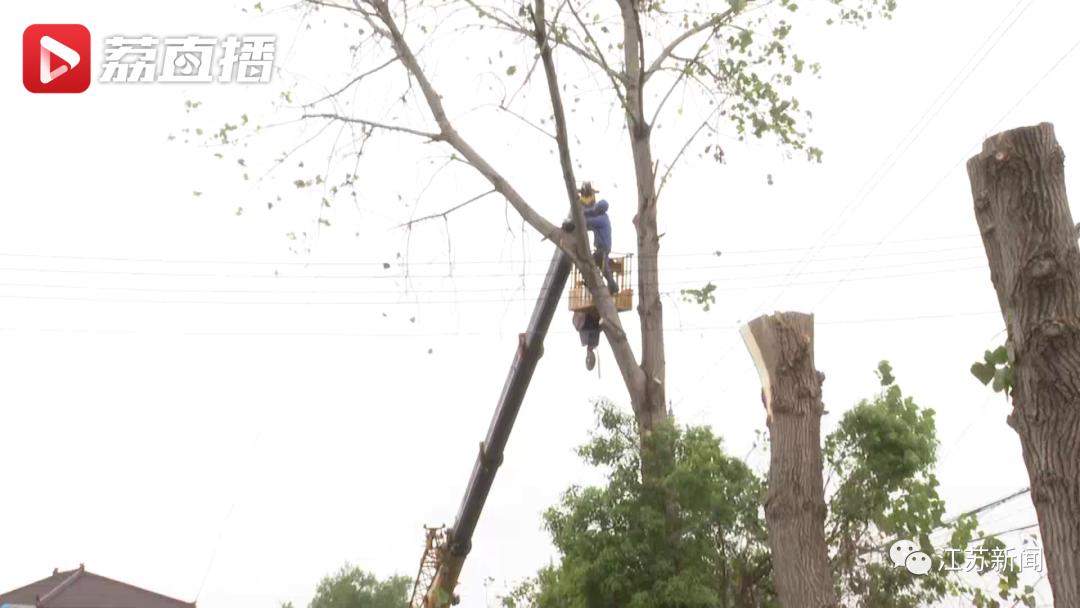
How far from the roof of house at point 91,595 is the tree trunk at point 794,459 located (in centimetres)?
2131

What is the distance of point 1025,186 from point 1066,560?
5.03ft

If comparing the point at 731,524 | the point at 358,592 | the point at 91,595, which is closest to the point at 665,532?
the point at 731,524

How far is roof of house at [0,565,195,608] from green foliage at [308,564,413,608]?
21.1 m

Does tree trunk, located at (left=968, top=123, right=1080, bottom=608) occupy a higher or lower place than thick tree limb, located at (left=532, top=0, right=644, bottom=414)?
lower

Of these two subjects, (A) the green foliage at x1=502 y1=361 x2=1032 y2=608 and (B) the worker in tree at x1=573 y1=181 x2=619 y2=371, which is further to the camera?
(B) the worker in tree at x1=573 y1=181 x2=619 y2=371

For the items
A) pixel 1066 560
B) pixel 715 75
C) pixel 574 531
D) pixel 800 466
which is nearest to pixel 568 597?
pixel 574 531

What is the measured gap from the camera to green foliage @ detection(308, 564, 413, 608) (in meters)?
46.8

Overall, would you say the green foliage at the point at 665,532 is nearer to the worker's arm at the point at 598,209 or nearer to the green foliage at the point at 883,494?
the green foliage at the point at 883,494

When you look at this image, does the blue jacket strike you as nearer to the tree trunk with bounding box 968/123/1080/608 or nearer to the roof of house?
the tree trunk with bounding box 968/123/1080/608

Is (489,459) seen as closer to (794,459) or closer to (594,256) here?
(594,256)

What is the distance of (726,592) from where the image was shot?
38.1 ft

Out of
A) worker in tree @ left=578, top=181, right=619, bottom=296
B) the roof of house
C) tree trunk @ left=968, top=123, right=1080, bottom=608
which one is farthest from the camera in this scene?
the roof of house

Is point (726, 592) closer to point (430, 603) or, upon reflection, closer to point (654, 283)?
point (654, 283)

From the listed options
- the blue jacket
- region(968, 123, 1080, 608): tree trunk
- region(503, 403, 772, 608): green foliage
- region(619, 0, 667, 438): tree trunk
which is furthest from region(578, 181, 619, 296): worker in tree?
region(968, 123, 1080, 608): tree trunk
